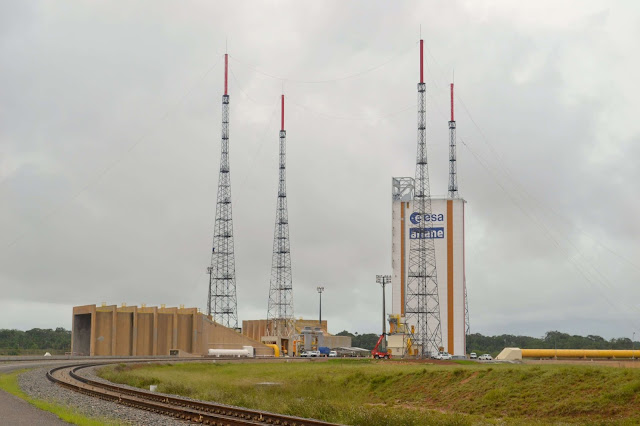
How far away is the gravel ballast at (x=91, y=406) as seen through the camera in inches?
1044

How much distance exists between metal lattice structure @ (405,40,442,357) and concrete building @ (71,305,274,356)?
23.8m

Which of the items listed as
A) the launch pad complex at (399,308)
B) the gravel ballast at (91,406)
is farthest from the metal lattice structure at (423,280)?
the gravel ballast at (91,406)

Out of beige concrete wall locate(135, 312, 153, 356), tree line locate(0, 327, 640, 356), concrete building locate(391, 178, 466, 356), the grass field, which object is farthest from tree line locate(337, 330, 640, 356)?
the grass field

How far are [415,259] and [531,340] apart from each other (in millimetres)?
88656

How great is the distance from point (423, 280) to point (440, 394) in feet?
199

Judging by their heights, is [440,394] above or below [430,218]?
below

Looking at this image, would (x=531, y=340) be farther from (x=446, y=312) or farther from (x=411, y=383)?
(x=411, y=383)

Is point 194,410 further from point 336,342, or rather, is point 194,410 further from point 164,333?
point 336,342

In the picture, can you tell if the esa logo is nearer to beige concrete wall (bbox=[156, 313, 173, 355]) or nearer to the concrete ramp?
the concrete ramp

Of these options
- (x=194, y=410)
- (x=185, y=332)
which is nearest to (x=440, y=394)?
(x=194, y=410)

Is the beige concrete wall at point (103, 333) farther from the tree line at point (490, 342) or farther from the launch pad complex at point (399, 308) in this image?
the tree line at point (490, 342)

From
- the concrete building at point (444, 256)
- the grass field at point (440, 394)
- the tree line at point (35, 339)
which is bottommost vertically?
the tree line at point (35, 339)

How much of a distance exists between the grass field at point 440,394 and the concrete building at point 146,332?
44193 mm

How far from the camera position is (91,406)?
31234mm
